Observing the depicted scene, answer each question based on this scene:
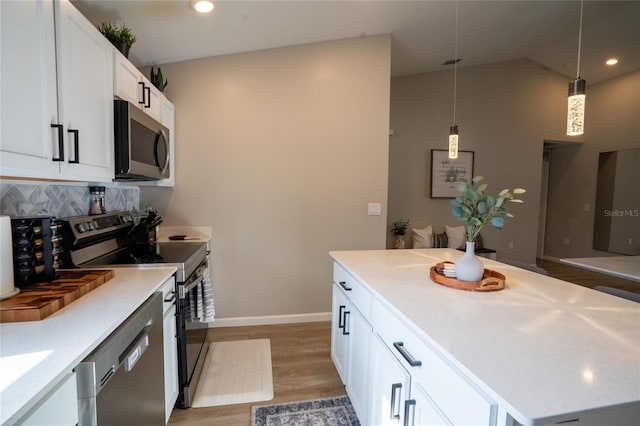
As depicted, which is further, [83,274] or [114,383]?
[83,274]

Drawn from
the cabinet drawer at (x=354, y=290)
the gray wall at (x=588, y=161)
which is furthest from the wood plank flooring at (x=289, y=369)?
the gray wall at (x=588, y=161)

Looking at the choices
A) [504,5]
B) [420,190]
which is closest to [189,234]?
[420,190]

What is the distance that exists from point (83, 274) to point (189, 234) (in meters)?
1.52

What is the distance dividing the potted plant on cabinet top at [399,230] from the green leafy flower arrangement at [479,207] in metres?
3.01

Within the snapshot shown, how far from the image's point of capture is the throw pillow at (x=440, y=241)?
455 centimetres

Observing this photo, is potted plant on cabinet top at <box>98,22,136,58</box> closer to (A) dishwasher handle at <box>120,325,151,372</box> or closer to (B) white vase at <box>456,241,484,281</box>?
(A) dishwasher handle at <box>120,325,151,372</box>

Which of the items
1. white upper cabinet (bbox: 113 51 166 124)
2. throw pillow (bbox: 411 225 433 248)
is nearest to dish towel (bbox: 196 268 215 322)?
white upper cabinet (bbox: 113 51 166 124)

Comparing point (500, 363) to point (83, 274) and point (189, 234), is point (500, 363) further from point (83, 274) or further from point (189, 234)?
point (189, 234)

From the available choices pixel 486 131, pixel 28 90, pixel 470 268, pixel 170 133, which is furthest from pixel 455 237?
pixel 28 90

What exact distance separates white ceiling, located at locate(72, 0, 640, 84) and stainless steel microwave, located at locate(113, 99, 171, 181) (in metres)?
0.70

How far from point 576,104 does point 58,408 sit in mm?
2306

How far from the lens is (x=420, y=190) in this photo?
4691 millimetres

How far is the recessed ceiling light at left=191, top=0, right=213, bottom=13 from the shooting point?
2.00 meters

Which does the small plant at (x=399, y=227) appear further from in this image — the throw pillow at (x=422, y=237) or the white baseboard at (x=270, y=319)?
the white baseboard at (x=270, y=319)
